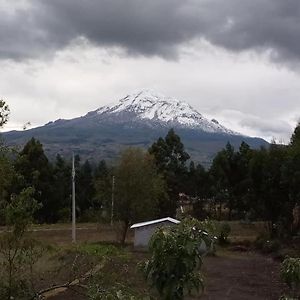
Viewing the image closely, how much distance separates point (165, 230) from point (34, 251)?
20.1ft

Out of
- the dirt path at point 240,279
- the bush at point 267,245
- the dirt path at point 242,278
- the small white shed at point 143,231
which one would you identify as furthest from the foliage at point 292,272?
the small white shed at point 143,231

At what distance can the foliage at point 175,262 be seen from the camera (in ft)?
15.0

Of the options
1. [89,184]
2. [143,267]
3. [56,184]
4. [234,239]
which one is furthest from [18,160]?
[89,184]

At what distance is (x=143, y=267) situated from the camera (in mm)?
4785

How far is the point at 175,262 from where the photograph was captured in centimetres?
458

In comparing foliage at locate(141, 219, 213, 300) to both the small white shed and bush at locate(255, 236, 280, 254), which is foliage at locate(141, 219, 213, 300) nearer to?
bush at locate(255, 236, 280, 254)

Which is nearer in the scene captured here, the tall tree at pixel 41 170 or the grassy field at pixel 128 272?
the grassy field at pixel 128 272

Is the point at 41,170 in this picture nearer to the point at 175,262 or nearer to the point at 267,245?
the point at 267,245

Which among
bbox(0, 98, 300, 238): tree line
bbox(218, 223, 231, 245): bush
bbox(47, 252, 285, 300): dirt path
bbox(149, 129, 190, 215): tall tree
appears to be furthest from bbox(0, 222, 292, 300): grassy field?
bbox(149, 129, 190, 215): tall tree

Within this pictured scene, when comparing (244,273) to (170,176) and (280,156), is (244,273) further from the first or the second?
(170,176)

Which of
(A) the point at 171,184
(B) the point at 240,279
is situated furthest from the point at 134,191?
(A) the point at 171,184

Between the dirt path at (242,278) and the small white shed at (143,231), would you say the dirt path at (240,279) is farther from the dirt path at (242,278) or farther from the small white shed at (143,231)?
the small white shed at (143,231)

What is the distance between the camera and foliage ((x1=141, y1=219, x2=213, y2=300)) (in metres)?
4.58

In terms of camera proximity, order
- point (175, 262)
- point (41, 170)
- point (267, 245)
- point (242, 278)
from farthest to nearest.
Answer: point (41, 170) → point (267, 245) → point (242, 278) → point (175, 262)
